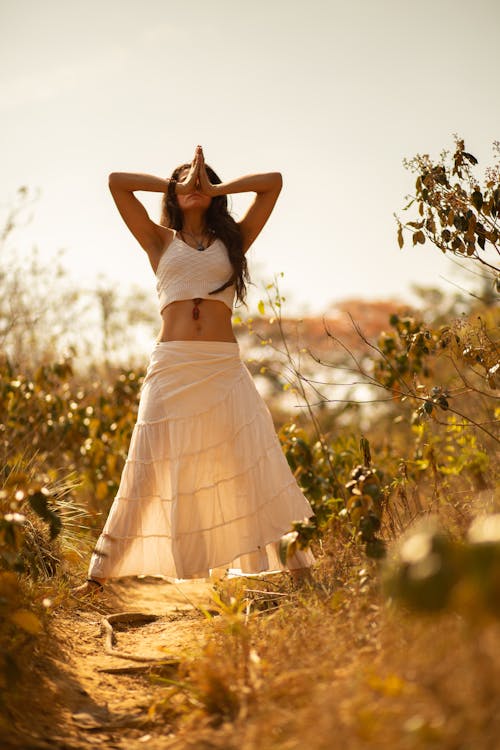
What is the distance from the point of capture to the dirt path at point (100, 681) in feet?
6.66

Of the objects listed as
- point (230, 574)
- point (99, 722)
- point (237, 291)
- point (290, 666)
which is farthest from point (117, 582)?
point (290, 666)

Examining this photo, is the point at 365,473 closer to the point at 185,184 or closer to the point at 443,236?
the point at 443,236

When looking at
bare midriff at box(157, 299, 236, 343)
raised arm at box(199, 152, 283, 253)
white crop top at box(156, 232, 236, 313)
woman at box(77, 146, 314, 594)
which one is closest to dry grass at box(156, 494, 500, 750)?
woman at box(77, 146, 314, 594)

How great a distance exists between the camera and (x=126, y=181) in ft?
Result: 12.1

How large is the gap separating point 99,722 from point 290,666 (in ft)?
2.07

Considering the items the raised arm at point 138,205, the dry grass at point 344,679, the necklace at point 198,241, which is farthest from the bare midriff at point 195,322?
the dry grass at point 344,679

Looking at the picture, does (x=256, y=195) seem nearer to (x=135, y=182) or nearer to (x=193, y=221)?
(x=193, y=221)

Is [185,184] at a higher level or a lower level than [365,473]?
higher

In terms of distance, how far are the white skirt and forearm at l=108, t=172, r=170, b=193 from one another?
88 centimetres

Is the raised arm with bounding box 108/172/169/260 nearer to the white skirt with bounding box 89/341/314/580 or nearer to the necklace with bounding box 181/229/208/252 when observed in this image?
the necklace with bounding box 181/229/208/252

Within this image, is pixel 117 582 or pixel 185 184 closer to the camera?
pixel 185 184

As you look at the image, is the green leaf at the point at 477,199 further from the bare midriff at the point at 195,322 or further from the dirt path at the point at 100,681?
the dirt path at the point at 100,681

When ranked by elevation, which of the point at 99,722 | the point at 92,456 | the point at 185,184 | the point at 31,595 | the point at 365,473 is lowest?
the point at 99,722

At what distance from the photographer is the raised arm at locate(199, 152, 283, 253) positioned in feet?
12.1
